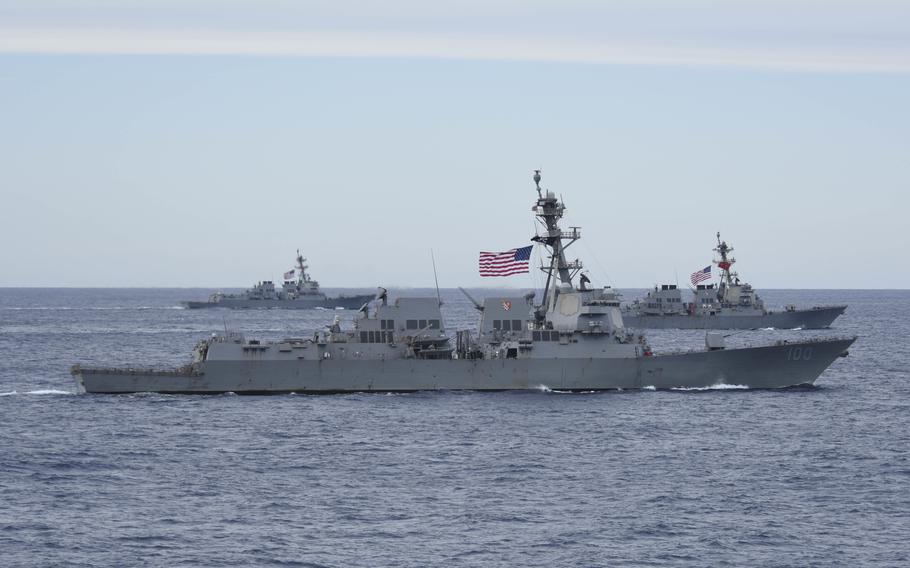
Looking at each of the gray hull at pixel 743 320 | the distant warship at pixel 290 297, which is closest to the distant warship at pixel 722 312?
the gray hull at pixel 743 320

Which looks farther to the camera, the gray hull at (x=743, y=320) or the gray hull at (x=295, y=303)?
the gray hull at (x=295, y=303)

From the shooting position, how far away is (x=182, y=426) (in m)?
43.7

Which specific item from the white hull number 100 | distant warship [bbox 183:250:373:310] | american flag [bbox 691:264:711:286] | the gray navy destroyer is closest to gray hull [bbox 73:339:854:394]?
the gray navy destroyer

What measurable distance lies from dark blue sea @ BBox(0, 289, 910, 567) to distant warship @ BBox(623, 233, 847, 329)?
5840 cm

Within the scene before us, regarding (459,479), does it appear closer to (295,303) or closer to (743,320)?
(743,320)

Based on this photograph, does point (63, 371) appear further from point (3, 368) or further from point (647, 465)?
point (647, 465)

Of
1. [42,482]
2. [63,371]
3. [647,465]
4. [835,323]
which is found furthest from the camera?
[835,323]

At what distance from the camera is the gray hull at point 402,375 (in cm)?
5175

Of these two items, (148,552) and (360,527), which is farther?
(360,527)

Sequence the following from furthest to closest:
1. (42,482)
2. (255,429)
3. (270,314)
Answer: (270,314) → (255,429) → (42,482)

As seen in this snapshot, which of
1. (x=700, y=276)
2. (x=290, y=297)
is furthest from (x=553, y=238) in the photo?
(x=290, y=297)

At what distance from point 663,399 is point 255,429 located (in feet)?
61.2

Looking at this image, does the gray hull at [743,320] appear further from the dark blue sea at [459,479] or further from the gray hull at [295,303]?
the dark blue sea at [459,479]

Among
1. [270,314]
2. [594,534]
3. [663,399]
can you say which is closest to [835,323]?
[270,314]
